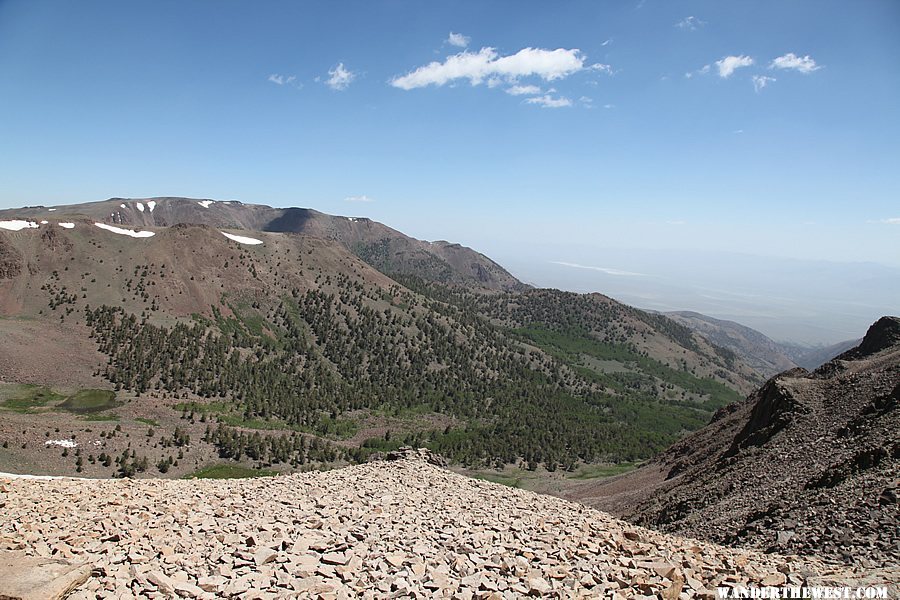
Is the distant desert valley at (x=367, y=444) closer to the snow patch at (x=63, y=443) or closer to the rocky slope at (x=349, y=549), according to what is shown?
the rocky slope at (x=349, y=549)

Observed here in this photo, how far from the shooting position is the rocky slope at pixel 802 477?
1250 centimetres

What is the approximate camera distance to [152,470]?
40.3m

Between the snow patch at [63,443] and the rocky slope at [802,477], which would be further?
the snow patch at [63,443]

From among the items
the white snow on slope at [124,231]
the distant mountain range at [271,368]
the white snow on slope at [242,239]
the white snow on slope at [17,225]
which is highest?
the white snow on slope at [242,239]

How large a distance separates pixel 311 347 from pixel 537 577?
91.6 meters

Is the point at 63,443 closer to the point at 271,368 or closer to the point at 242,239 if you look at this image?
the point at 271,368

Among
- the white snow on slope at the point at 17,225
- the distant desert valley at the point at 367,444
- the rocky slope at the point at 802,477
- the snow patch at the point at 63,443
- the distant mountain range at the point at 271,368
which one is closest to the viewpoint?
the distant desert valley at the point at 367,444

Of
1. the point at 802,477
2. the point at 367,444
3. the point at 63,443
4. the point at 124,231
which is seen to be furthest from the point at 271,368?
the point at 802,477

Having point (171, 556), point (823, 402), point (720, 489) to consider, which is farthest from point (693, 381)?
point (171, 556)

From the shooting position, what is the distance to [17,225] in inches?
3430

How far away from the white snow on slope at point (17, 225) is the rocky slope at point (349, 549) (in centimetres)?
9238

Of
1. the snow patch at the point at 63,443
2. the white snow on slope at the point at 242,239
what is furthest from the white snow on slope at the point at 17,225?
the snow patch at the point at 63,443

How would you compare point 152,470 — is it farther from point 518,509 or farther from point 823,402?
point 823,402

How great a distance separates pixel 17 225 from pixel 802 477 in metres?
115
